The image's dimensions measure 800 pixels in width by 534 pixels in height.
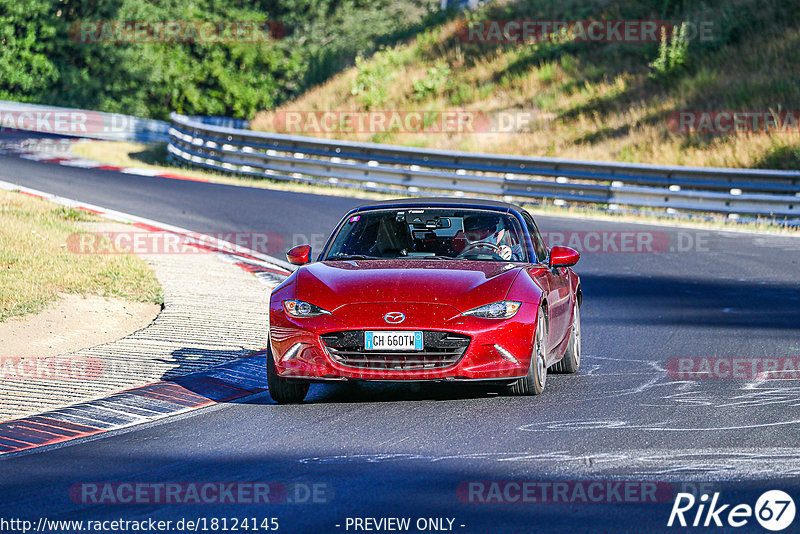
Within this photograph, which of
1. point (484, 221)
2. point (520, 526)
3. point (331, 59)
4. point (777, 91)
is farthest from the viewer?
point (331, 59)

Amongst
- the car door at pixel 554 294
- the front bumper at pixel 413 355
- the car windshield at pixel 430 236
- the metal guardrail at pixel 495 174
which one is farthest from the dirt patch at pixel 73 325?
the metal guardrail at pixel 495 174

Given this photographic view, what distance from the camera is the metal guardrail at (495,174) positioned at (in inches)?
904

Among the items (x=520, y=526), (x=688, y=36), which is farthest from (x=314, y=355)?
(x=688, y=36)

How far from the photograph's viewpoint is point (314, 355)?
836cm

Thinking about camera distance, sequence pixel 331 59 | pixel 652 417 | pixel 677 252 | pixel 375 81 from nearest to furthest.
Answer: pixel 652 417
pixel 677 252
pixel 375 81
pixel 331 59

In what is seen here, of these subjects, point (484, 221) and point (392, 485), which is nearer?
point (392, 485)

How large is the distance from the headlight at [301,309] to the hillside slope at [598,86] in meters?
20.0

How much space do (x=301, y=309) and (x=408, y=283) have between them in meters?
0.78

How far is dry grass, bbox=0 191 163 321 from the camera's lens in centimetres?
1254

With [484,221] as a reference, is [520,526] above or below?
below

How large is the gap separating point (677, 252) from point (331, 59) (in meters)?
30.6

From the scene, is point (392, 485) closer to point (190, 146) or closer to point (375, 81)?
point (190, 146)

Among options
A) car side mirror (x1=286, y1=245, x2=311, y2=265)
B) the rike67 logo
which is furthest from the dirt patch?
the rike67 logo

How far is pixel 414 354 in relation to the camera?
27.1 feet
